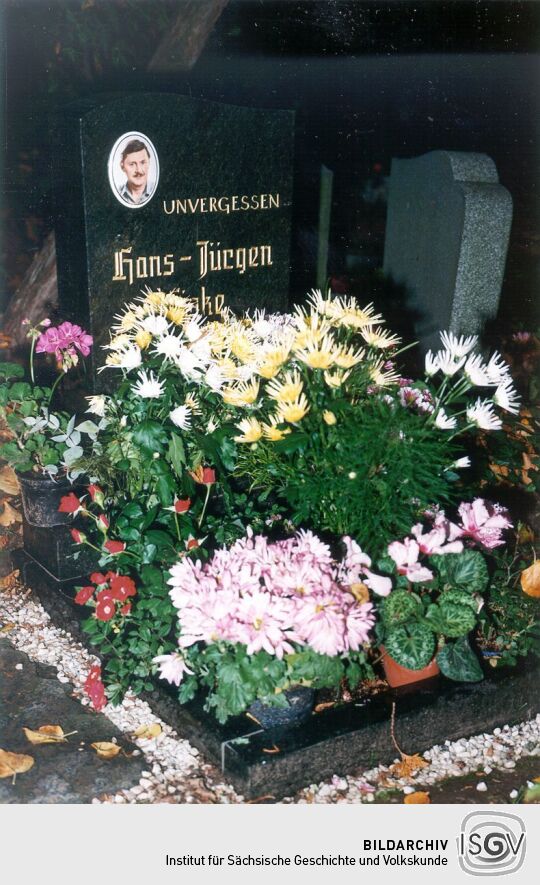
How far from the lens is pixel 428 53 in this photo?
9773mm

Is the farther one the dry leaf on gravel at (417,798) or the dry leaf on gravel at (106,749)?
the dry leaf on gravel at (106,749)

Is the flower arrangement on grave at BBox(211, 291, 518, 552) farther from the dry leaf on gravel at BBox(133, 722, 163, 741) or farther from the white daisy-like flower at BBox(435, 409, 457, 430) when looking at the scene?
the dry leaf on gravel at BBox(133, 722, 163, 741)

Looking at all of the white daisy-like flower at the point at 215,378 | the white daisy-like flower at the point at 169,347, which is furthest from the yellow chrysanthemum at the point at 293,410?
the white daisy-like flower at the point at 169,347

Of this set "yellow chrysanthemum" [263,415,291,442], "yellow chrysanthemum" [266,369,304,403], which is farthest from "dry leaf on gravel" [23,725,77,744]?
"yellow chrysanthemum" [266,369,304,403]

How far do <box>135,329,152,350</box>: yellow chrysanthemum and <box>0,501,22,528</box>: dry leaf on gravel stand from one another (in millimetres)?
1380

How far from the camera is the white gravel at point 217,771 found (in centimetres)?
253

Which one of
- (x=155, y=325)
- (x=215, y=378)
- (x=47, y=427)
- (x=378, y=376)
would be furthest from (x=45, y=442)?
(x=378, y=376)

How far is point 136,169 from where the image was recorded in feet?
12.3

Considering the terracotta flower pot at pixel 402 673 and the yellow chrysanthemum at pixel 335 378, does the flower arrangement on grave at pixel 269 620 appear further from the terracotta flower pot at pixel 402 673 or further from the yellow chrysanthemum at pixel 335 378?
the yellow chrysanthemum at pixel 335 378

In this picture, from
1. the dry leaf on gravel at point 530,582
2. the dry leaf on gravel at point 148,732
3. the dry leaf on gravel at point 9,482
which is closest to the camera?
the dry leaf on gravel at point 148,732

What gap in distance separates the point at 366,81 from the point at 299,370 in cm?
781

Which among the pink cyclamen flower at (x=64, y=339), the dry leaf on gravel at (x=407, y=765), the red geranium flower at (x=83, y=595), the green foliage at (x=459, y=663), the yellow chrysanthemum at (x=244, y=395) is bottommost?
the dry leaf on gravel at (x=407, y=765)

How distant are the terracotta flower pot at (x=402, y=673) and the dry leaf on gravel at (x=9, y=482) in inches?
83.5
